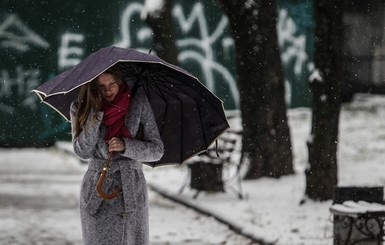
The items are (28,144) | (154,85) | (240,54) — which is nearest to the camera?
(154,85)

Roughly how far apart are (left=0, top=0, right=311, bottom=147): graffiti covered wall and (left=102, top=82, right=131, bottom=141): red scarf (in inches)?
714

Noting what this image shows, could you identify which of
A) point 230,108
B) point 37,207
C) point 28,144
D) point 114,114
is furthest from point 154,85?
point 230,108

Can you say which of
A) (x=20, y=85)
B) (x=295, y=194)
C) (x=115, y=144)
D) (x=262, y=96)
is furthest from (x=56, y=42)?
(x=115, y=144)

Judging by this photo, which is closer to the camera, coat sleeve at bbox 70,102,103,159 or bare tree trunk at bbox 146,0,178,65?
coat sleeve at bbox 70,102,103,159

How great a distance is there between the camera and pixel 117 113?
521 cm

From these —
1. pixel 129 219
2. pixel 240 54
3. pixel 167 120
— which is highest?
pixel 240 54

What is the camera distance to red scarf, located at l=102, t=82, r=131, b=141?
5.23 m

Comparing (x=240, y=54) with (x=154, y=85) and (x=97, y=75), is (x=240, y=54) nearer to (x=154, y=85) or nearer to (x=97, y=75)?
(x=154, y=85)

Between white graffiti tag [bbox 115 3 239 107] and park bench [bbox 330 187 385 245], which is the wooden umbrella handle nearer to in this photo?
park bench [bbox 330 187 385 245]

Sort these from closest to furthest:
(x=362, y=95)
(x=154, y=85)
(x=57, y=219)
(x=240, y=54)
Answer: (x=154, y=85)
(x=57, y=219)
(x=240, y=54)
(x=362, y=95)

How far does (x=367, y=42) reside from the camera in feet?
91.7

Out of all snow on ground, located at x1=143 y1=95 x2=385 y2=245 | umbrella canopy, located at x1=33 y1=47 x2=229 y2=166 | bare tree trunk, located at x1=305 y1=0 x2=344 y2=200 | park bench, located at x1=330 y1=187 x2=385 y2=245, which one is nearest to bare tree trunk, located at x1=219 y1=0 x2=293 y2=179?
snow on ground, located at x1=143 y1=95 x2=385 y2=245

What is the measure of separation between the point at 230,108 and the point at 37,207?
533 inches

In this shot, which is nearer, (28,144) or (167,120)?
(167,120)
